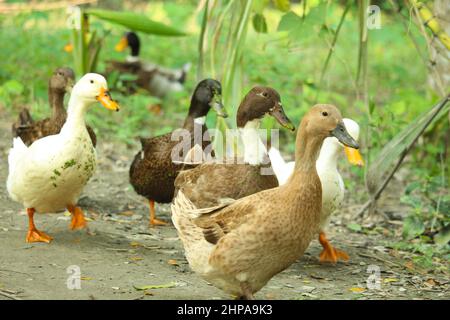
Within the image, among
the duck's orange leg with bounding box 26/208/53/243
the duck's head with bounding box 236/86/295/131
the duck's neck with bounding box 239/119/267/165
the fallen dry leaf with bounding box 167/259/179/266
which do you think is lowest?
the fallen dry leaf with bounding box 167/259/179/266

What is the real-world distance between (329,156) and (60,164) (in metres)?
1.64

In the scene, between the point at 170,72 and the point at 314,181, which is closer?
the point at 314,181

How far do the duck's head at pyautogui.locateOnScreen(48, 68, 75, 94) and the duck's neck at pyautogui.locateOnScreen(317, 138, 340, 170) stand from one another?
1.99 m

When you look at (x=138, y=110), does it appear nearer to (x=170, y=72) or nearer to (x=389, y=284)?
(x=170, y=72)

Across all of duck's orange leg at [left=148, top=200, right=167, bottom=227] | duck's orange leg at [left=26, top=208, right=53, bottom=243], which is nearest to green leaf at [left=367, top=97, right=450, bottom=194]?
duck's orange leg at [left=148, top=200, right=167, bottom=227]

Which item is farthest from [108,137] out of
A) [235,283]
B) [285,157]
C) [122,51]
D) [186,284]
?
[235,283]

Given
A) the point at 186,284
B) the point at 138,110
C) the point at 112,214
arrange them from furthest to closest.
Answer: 1. the point at 138,110
2. the point at 112,214
3. the point at 186,284

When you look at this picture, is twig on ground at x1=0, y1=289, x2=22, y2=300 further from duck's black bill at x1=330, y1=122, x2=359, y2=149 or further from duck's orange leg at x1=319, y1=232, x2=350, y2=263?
duck's orange leg at x1=319, y1=232, x2=350, y2=263

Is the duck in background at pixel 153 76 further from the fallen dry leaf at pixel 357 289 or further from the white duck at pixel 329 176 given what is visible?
the fallen dry leaf at pixel 357 289

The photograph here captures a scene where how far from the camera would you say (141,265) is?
185 inches

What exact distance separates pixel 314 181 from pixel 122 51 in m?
7.24

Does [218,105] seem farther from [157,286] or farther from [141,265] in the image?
[157,286]

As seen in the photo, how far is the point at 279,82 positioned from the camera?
8742mm

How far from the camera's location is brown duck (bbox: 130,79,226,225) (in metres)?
5.61
